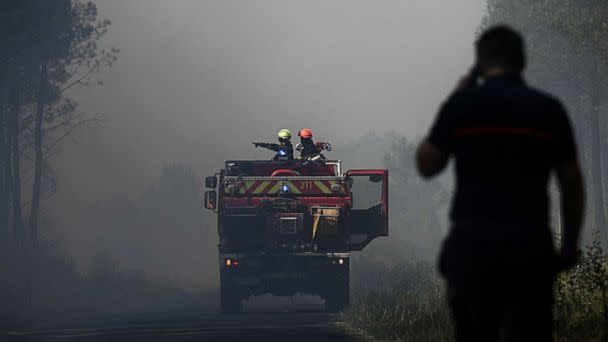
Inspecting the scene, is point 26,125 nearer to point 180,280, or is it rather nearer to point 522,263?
point 180,280

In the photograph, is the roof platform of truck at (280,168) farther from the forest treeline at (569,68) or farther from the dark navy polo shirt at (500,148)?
the forest treeline at (569,68)

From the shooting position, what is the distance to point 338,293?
22281 millimetres

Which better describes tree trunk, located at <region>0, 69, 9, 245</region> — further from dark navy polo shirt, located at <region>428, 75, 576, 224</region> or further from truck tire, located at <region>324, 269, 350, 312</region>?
dark navy polo shirt, located at <region>428, 75, 576, 224</region>

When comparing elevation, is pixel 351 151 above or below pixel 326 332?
above

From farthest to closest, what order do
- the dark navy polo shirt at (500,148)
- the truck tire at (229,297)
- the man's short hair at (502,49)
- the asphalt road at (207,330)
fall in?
the truck tire at (229,297), the asphalt road at (207,330), the man's short hair at (502,49), the dark navy polo shirt at (500,148)

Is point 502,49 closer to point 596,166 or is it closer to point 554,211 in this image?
point 596,166

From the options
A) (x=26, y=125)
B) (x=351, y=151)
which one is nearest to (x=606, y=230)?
(x=26, y=125)

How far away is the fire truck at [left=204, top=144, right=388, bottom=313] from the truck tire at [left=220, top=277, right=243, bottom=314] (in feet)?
0.05

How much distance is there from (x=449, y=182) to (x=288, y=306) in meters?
100

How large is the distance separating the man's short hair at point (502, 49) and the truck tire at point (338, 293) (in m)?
16.5

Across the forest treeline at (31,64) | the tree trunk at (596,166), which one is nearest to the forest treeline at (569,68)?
the tree trunk at (596,166)

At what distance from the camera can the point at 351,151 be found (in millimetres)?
147250

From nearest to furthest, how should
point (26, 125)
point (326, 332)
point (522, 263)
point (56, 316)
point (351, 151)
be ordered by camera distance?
point (522, 263), point (326, 332), point (56, 316), point (26, 125), point (351, 151)

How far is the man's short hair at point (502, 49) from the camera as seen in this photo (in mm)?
5582
